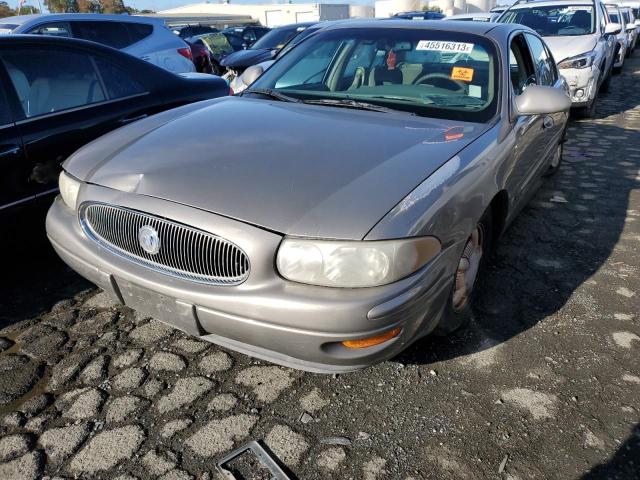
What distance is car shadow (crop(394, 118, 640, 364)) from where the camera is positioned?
271 centimetres

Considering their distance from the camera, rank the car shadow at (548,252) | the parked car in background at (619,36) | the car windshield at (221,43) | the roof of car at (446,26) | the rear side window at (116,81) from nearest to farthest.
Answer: the car shadow at (548,252), the roof of car at (446,26), the rear side window at (116,81), the parked car in background at (619,36), the car windshield at (221,43)

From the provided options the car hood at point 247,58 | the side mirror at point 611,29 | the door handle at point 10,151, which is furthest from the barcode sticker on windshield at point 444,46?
the side mirror at point 611,29

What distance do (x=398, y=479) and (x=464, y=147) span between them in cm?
145

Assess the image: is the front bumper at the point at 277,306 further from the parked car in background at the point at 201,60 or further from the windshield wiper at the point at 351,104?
the parked car in background at the point at 201,60

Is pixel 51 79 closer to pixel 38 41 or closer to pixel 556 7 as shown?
pixel 38 41

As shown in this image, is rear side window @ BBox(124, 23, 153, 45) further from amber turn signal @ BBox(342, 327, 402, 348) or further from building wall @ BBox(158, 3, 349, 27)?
building wall @ BBox(158, 3, 349, 27)

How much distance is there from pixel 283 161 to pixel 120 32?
5.52m

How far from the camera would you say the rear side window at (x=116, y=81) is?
354cm

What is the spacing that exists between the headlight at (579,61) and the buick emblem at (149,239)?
704cm

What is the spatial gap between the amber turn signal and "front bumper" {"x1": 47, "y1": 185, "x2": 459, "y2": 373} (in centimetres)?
2

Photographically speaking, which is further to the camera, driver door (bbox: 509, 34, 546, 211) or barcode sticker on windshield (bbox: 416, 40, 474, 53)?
barcode sticker on windshield (bbox: 416, 40, 474, 53)

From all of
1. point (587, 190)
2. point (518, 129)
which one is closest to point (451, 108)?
point (518, 129)

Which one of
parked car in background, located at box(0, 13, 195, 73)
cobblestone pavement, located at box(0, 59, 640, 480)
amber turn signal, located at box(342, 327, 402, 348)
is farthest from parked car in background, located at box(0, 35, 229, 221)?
parked car in background, located at box(0, 13, 195, 73)

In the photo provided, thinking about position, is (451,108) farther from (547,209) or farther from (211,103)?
(547,209)
